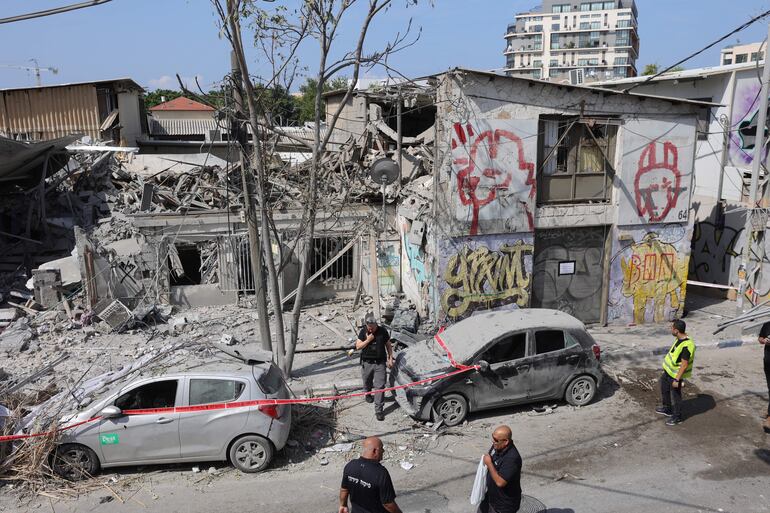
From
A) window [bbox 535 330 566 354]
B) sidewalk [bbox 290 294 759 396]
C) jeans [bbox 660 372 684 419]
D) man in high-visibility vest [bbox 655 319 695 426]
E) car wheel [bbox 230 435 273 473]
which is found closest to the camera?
car wheel [bbox 230 435 273 473]

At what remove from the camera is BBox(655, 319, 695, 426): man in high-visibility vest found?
8.77m

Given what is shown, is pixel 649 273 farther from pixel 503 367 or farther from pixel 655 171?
pixel 503 367

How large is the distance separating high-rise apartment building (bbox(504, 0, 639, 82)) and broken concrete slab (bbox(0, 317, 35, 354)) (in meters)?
117

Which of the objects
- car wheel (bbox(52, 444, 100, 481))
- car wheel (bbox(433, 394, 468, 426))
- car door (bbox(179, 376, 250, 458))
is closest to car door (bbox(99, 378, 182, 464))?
car door (bbox(179, 376, 250, 458))

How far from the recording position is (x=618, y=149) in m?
13.5

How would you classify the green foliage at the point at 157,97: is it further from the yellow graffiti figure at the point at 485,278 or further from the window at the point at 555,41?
the window at the point at 555,41

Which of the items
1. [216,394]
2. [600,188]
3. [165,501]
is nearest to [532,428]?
[216,394]

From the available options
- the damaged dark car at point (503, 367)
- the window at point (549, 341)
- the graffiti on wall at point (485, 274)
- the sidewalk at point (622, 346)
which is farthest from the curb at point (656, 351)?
the window at point (549, 341)

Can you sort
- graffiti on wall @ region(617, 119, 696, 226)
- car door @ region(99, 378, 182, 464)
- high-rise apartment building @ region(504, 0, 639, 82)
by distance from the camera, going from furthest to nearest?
high-rise apartment building @ region(504, 0, 639, 82)
graffiti on wall @ region(617, 119, 696, 226)
car door @ region(99, 378, 182, 464)

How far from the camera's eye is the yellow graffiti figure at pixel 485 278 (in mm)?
12898

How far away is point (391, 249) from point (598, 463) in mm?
8341

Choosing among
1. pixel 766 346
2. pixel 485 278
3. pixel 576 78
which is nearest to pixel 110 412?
pixel 485 278

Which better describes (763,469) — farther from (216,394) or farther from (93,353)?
(93,353)

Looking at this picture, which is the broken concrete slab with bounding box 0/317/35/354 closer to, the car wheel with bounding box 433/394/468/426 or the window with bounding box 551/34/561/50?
the car wheel with bounding box 433/394/468/426
